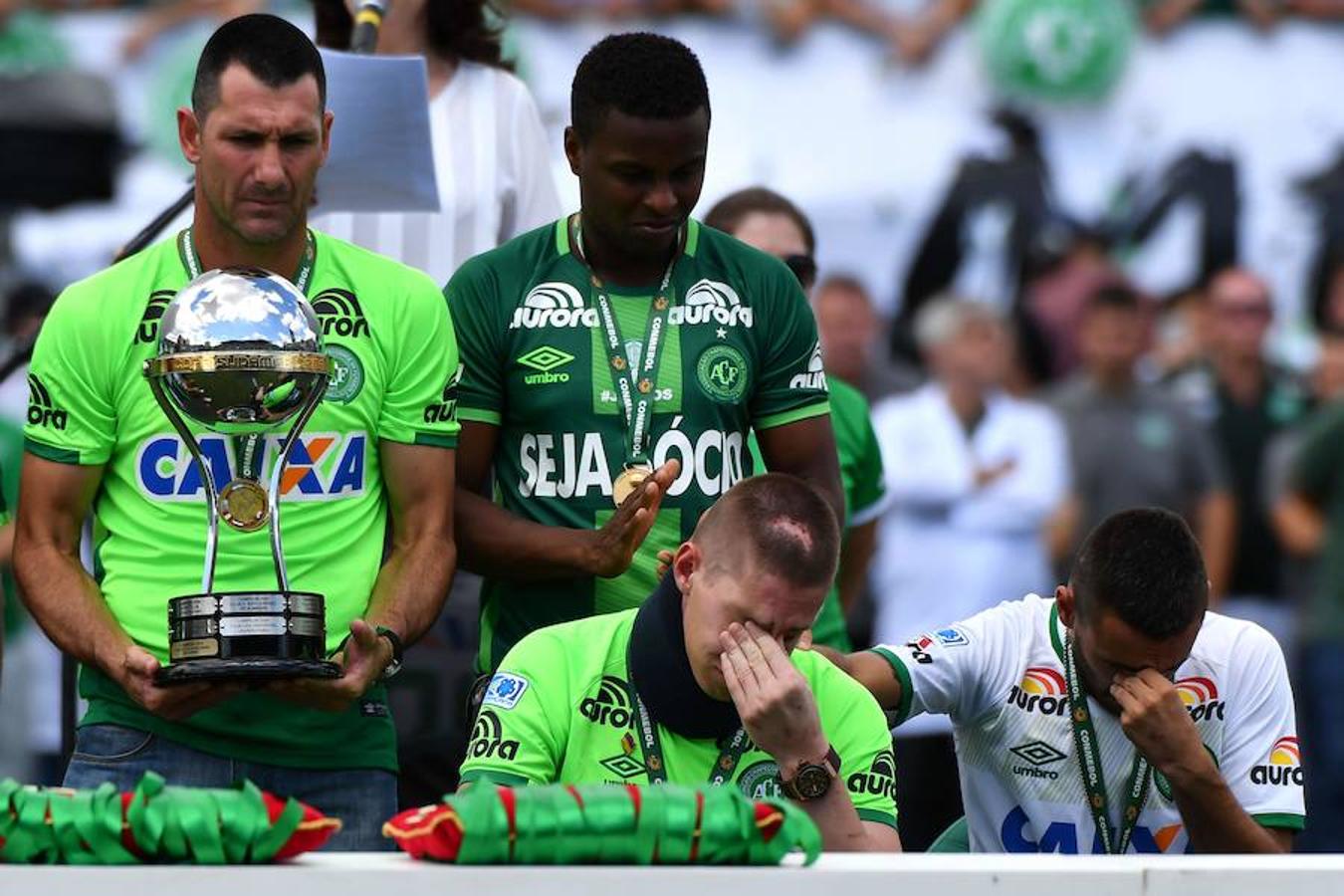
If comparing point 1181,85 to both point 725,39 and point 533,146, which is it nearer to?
point 725,39

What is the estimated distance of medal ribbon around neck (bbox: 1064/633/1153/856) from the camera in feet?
19.4

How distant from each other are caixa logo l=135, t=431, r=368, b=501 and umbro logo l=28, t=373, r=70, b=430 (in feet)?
0.50

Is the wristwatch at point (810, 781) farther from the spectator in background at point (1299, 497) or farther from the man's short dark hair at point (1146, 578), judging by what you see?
the spectator in background at point (1299, 497)

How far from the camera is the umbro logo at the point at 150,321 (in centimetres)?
550

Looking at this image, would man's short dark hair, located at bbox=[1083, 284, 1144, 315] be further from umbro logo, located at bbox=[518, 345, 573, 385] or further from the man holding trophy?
the man holding trophy

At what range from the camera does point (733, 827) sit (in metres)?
4.05

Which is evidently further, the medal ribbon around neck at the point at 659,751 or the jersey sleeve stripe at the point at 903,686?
the jersey sleeve stripe at the point at 903,686

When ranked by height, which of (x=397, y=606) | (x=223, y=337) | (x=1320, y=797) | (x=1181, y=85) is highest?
(x=1181, y=85)

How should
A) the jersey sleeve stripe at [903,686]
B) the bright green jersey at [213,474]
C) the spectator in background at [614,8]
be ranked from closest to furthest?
the bright green jersey at [213,474] < the jersey sleeve stripe at [903,686] < the spectator in background at [614,8]

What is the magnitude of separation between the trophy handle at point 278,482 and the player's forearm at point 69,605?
0.31 m

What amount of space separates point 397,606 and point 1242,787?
67.6 inches

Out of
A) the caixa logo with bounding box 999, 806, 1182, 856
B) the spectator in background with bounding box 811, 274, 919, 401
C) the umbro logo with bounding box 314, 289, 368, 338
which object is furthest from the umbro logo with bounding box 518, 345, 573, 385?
the spectator in background with bounding box 811, 274, 919, 401

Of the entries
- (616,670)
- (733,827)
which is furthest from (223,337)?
(733,827)

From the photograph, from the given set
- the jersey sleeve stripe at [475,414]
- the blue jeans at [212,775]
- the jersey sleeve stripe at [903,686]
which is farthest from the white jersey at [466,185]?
the blue jeans at [212,775]
